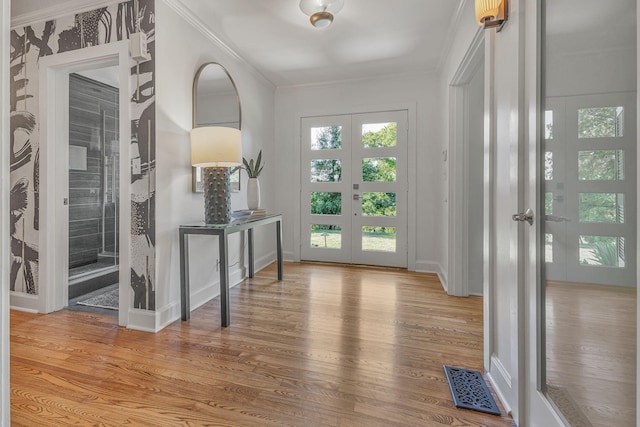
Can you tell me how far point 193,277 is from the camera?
2578 mm

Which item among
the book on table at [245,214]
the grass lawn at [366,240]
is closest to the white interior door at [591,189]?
the book on table at [245,214]

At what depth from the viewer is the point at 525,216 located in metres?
1.18

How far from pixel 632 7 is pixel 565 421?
117cm

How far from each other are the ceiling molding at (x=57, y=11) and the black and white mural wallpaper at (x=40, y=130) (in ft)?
0.11

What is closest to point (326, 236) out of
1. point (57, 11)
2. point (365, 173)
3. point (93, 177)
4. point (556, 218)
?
point (365, 173)

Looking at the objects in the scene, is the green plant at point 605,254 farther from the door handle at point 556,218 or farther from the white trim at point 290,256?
the white trim at point 290,256

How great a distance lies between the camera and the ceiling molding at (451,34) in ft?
7.65

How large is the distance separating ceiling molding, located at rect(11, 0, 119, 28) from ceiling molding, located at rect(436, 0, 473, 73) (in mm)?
2549

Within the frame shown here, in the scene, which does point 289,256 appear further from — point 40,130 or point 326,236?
point 40,130

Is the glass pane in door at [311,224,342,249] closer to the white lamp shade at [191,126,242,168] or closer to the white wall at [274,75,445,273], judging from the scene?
the white wall at [274,75,445,273]

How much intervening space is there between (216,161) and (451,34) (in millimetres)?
Answer: 2354

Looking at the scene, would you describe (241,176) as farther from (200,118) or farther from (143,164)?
(143,164)

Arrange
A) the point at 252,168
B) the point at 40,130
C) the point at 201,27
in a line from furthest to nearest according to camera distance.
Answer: the point at 252,168, the point at 201,27, the point at 40,130
